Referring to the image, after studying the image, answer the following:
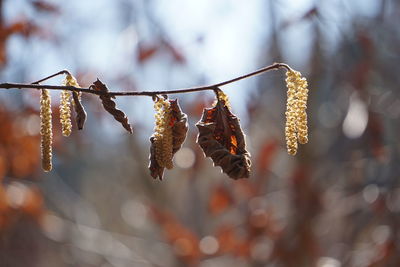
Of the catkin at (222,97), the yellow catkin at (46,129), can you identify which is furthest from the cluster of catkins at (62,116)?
the catkin at (222,97)

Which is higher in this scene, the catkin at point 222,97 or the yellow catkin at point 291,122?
the catkin at point 222,97

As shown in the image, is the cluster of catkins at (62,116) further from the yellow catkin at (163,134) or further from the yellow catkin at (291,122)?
the yellow catkin at (291,122)

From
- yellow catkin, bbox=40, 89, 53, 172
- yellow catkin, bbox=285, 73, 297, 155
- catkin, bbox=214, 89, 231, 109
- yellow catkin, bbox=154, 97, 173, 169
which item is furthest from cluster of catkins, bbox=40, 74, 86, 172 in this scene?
yellow catkin, bbox=285, 73, 297, 155

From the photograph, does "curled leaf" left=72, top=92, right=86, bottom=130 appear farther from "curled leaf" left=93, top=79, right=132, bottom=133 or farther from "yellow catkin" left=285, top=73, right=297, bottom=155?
"yellow catkin" left=285, top=73, right=297, bottom=155

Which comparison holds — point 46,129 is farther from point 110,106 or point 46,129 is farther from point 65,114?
point 110,106

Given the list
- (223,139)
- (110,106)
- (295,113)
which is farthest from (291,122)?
(110,106)

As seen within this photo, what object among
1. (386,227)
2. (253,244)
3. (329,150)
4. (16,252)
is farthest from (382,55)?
(16,252)
